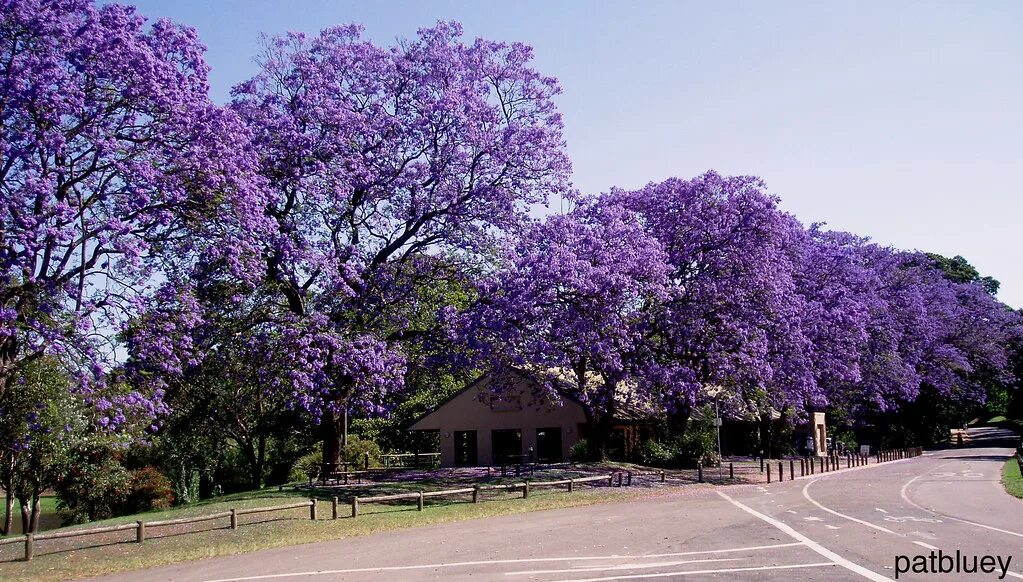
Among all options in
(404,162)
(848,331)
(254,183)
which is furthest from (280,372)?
(848,331)

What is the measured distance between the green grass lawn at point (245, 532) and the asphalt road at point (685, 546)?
1.02 m

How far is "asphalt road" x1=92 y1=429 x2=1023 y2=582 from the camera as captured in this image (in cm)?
1306

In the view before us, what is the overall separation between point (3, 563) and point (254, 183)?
10.7 m

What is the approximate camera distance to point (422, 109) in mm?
28391

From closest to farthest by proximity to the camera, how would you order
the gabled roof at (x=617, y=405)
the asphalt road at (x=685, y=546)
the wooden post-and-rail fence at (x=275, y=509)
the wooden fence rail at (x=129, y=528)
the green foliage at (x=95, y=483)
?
the asphalt road at (x=685, y=546) < the wooden fence rail at (x=129, y=528) < the wooden post-and-rail fence at (x=275, y=509) < the green foliage at (x=95, y=483) < the gabled roof at (x=617, y=405)

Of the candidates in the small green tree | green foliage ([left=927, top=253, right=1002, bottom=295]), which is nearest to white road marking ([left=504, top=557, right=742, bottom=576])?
the small green tree

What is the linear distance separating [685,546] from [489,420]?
3073cm

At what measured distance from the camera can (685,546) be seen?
15891mm

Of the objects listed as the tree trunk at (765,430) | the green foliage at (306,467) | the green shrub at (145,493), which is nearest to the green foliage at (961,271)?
the tree trunk at (765,430)

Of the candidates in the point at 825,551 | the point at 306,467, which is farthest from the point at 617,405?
the point at 825,551

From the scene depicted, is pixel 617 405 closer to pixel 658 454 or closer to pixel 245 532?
pixel 658 454

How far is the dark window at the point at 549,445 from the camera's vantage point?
45.8m

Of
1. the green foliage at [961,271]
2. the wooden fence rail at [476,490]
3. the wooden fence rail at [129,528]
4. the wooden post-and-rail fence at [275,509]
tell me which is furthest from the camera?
the green foliage at [961,271]

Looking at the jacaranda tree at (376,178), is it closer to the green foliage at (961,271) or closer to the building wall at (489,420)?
the building wall at (489,420)
